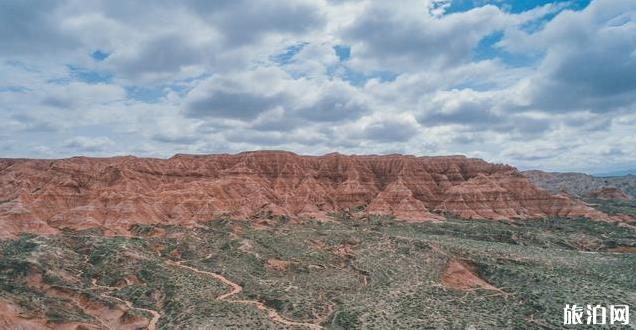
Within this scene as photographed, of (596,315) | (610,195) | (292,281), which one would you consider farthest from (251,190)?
(610,195)

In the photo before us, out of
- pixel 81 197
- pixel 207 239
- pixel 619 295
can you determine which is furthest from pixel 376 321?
pixel 81 197

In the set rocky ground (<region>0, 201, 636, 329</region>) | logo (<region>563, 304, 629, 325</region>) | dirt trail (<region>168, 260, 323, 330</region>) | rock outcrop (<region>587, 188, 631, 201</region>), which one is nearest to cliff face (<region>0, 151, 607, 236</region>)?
rocky ground (<region>0, 201, 636, 329</region>)

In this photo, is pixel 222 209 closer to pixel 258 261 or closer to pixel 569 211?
pixel 258 261

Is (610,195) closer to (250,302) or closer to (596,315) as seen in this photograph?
(596,315)

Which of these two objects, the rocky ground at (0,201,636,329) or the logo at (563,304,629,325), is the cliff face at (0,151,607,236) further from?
the logo at (563,304,629,325)

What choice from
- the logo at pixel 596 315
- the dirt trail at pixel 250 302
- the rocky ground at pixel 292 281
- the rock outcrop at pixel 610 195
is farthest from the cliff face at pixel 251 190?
the logo at pixel 596 315

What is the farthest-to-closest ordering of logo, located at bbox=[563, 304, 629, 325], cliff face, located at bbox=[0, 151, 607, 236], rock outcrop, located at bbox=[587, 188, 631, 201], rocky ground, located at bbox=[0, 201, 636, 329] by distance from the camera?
rock outcrop, located at bbox=[587, 188, 631, 201] < cliff face, located at bbox=[0, 151, 607, 236] < rocky ground, located at bbox=[0, 201, 636, 329] < logo, located at bbox=[563, 304, 629, 325]
